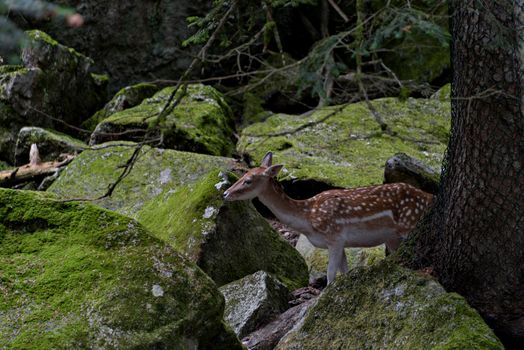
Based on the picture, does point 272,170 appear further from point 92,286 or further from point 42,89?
point 42,89

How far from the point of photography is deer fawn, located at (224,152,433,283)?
7012mm

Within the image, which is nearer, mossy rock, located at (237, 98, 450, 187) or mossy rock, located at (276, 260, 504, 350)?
mossy rock, located at (276, 260, 504, 350)

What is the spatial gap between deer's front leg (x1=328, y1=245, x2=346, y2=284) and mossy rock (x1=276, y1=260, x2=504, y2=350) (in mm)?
1884

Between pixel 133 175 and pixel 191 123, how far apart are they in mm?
1748

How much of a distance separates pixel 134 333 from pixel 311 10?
43.0ft

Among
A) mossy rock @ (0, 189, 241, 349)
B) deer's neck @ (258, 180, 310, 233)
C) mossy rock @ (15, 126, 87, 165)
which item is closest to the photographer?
mossy rock @ (0, 189, 241, 349)

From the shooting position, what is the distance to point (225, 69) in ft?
52.1

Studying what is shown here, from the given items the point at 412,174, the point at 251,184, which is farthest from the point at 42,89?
the point at 412,174

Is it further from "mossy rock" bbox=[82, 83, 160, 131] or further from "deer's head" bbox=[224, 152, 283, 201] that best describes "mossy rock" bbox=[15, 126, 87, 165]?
"deer's head" bbox=[224, 152, 283, 201]

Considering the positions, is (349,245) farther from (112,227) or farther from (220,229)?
(112,227)

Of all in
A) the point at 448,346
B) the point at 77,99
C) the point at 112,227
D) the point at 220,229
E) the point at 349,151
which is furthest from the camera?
the point at 77,99

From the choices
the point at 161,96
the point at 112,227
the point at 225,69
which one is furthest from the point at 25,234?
the point at 225,69

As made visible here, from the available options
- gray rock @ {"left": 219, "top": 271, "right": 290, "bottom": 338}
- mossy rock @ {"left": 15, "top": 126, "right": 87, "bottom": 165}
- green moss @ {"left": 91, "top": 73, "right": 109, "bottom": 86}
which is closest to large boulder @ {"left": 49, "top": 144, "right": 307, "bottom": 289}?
gray rock @ {"left": 219, "top": 271, "right": 290, "bottom": 338}

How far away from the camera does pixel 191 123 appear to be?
11516 mm
